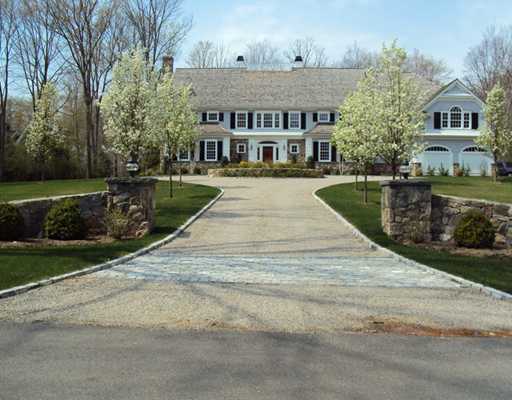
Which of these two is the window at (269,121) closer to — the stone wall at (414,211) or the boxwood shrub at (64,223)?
the stone wall at (414,211)

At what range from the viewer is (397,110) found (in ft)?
65.8

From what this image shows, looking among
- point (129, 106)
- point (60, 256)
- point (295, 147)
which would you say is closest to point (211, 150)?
point (295, 147)

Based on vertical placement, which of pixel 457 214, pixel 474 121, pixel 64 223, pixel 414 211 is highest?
pixel 474 121

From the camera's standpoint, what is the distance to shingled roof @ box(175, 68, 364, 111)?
1816 inches

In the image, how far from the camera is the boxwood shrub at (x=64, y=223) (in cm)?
1345

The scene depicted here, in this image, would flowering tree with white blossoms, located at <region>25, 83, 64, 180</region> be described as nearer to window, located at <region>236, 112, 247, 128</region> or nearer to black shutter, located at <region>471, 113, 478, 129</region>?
window, located at <region>236, 112, 247, 128</region>

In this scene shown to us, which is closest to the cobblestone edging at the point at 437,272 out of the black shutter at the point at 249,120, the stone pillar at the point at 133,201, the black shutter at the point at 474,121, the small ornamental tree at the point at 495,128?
the stone pillar at the point at 133,201

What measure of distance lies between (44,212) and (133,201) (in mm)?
2539

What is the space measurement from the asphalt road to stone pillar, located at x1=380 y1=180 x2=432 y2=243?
8.11 metres

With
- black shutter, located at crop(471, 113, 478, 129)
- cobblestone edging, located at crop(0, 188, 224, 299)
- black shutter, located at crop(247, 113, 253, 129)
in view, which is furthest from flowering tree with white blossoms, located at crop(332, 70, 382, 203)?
black shutter, located at crop(471, 113, 478, 129)

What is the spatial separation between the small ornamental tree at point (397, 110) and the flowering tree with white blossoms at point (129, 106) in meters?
8.46

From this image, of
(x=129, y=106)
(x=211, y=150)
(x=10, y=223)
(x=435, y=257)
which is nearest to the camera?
(x=435, y=257)

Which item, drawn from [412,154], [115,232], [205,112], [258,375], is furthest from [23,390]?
[205,112]

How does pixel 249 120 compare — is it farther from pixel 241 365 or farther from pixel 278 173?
pixel 241 365
